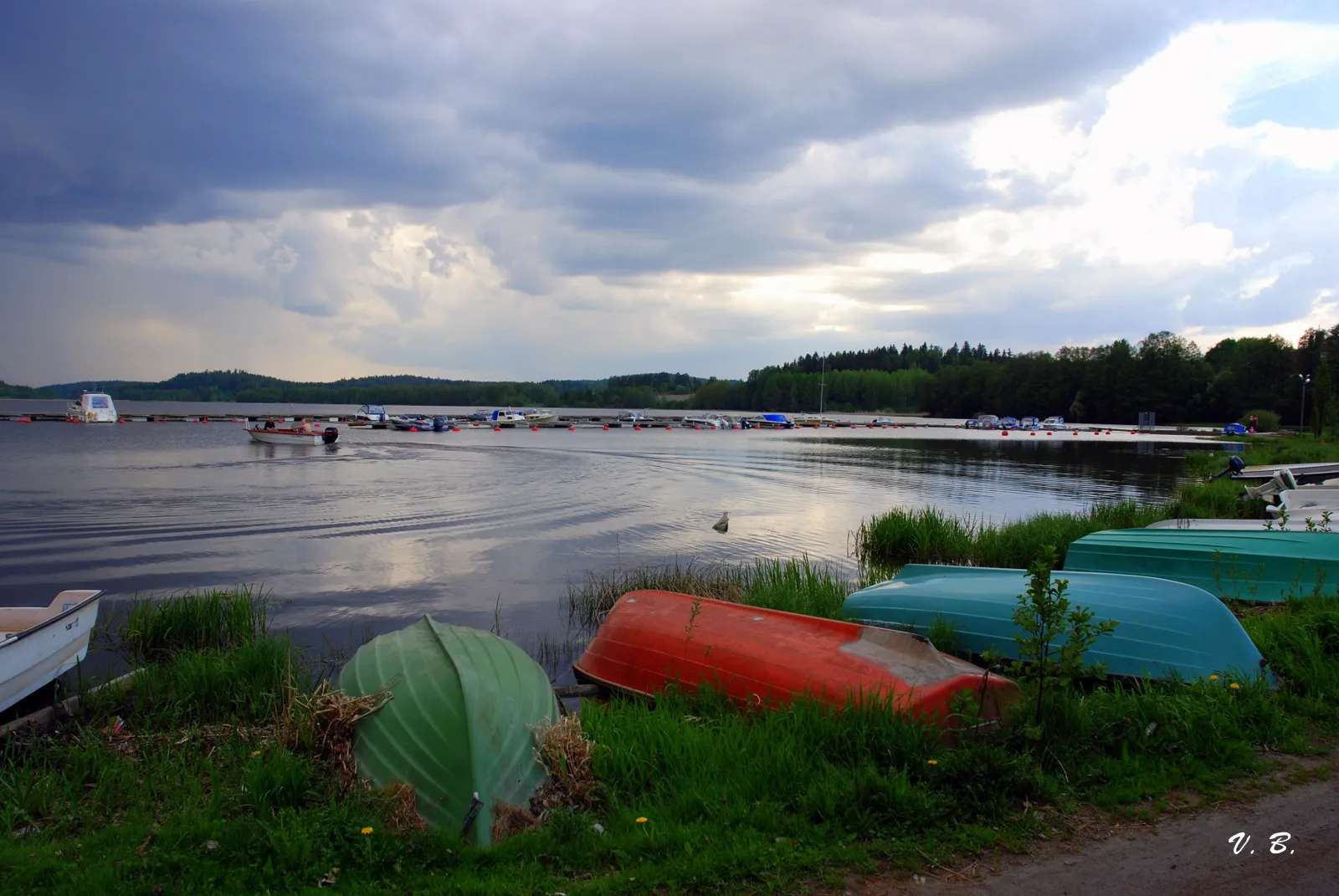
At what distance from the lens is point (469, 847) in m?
4.28

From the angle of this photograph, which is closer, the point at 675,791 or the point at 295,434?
the point at 675,791

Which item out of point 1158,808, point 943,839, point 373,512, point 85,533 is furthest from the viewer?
point 373,512

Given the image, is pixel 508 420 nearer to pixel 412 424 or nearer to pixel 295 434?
pixel 412 424

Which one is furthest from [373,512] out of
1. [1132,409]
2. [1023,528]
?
[1132,409]

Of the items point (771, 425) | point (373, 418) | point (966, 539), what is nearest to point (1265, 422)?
point (771, 425)

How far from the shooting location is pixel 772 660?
6.77 meters

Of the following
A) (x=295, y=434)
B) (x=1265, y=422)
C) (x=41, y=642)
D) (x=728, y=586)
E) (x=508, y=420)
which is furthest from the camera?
(x=508, y=420)

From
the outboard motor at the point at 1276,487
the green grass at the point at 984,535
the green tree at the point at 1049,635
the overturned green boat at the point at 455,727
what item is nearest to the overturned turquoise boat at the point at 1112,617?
the green tree at the point at 1049,635

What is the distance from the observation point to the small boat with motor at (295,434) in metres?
54.1

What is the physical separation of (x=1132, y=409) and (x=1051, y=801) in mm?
140872

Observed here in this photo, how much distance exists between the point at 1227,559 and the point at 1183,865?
7774 millimetres

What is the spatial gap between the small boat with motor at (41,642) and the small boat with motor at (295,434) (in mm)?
48153

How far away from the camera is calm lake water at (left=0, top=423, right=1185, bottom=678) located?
555 inches

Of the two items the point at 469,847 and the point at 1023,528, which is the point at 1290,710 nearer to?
the point at 469,847
